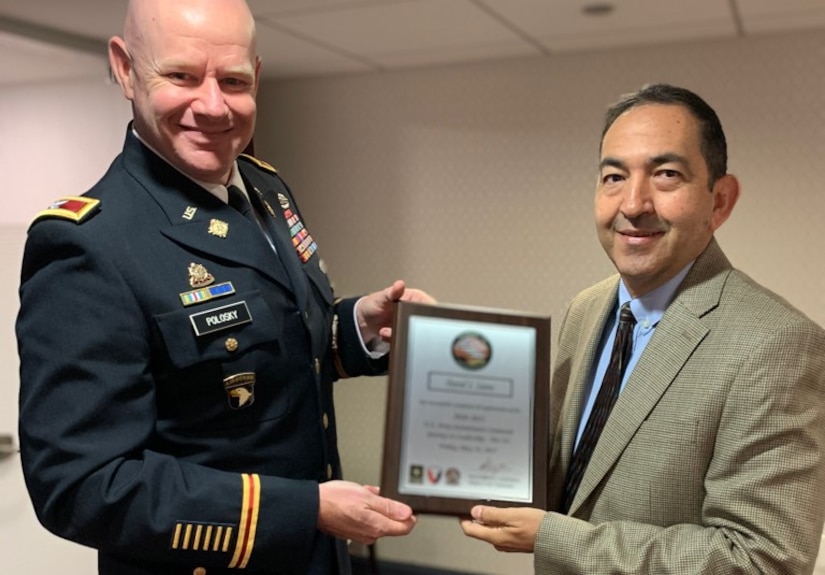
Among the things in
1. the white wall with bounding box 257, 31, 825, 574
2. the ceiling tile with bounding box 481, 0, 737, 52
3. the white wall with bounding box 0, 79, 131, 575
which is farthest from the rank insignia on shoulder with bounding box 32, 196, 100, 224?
the white wall with bounding box 257, 31, 825, 574

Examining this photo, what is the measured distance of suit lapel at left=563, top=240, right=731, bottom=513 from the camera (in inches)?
49.3

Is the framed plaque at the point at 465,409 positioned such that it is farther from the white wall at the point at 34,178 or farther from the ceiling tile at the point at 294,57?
the white wall at the point at 34,178

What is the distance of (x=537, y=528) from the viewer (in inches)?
48.6

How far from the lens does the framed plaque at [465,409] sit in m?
1.23

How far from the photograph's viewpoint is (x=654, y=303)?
4.49 ft

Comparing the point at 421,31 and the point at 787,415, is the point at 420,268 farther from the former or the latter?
the point at 787,415

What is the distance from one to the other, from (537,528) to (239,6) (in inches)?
37.4

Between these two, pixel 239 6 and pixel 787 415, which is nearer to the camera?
pixel 787 415

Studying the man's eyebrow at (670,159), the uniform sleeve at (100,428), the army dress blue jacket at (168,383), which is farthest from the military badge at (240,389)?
the man's eyebrow at (670,159)

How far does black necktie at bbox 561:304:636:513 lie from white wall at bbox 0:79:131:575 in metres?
2.33

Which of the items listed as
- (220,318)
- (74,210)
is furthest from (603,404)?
(74,210)

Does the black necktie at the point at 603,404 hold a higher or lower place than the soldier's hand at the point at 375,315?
lower

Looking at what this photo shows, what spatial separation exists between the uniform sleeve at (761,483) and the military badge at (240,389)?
592 millimetres

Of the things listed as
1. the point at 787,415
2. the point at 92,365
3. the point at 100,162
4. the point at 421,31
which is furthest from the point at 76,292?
the point at 100,162
